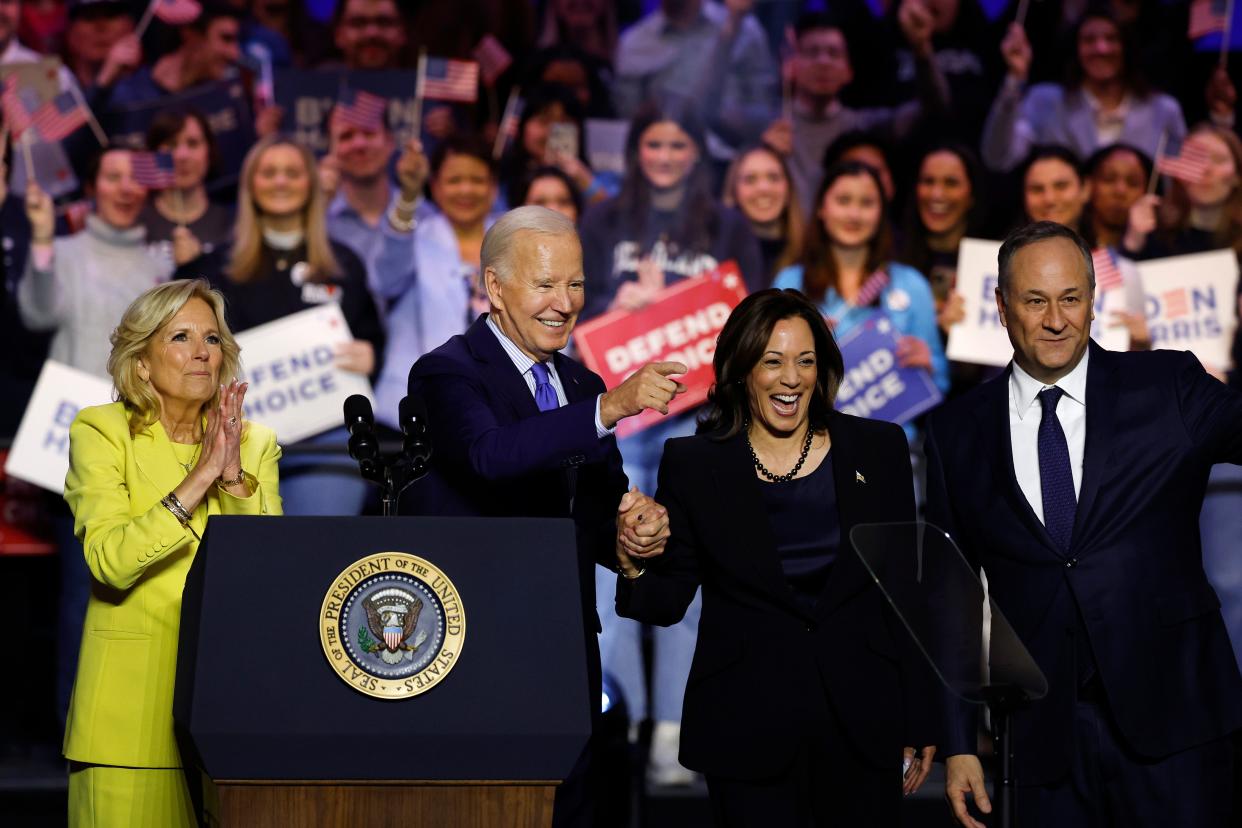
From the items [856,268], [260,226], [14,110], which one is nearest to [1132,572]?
[856,268]

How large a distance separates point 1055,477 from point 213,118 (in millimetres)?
4098

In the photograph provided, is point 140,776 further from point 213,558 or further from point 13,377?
point 13,377

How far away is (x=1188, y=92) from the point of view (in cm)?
584

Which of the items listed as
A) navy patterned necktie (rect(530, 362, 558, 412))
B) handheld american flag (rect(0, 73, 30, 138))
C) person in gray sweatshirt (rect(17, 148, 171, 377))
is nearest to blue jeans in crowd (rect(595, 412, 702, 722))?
person in gray sweatshirt (rect(17, 148, 171, 377))

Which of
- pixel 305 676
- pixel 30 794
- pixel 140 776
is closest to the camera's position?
pixel 305 676

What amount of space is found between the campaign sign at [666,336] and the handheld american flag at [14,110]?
2256 millimetres

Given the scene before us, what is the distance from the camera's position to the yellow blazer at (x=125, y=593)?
2564 millimetres

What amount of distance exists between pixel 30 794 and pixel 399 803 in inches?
132

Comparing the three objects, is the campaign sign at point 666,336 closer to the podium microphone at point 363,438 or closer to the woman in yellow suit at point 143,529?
the woman in yellow suit at point 143,529

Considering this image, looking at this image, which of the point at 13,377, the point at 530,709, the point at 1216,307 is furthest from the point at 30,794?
the point at 1216,307

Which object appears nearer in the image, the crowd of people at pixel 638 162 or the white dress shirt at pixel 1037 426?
the white dress shirt at pixel 1037 426

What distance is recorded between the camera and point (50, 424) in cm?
533

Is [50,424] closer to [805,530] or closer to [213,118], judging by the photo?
[213,118]

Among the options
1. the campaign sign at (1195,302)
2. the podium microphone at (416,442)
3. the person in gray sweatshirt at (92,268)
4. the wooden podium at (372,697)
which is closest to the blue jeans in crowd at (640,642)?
the campaign sign at (1195,302)
